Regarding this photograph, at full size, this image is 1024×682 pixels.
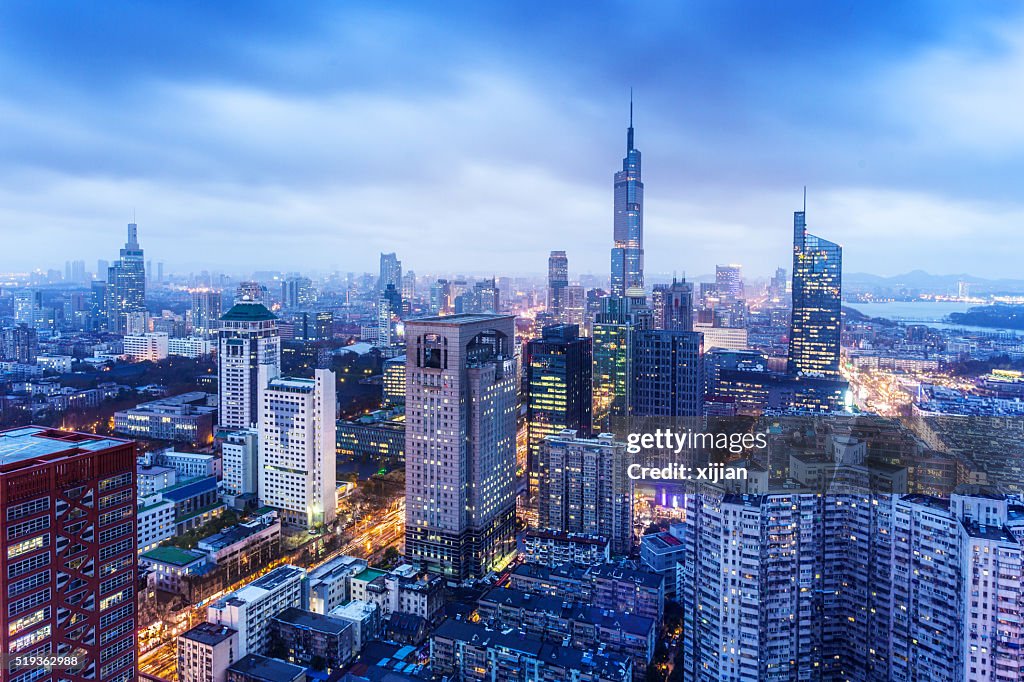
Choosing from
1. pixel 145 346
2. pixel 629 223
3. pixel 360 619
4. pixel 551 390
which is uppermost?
pixel 629 223

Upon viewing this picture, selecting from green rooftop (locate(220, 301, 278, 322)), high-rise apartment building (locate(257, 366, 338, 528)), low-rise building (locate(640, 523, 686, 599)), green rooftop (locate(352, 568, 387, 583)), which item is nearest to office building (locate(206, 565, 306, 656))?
green rooftop (locate(352, 568, 387, 583))

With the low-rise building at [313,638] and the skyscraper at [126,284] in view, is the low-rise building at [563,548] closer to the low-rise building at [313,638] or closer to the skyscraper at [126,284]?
the low-rise building at [313,638]

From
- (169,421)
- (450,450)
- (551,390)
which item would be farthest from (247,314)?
(450,450)

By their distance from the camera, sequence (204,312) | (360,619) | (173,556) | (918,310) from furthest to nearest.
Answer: (204,312), (918,310), (173,556), (360,619)

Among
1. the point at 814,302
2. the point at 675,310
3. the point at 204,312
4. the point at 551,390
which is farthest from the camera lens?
the point at 204,312

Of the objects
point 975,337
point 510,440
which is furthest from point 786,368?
point 510,440

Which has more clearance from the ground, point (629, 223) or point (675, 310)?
point (629, 223)

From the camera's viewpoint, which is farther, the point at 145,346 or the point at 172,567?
the point at 145,346

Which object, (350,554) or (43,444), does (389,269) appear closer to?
(350,554)
